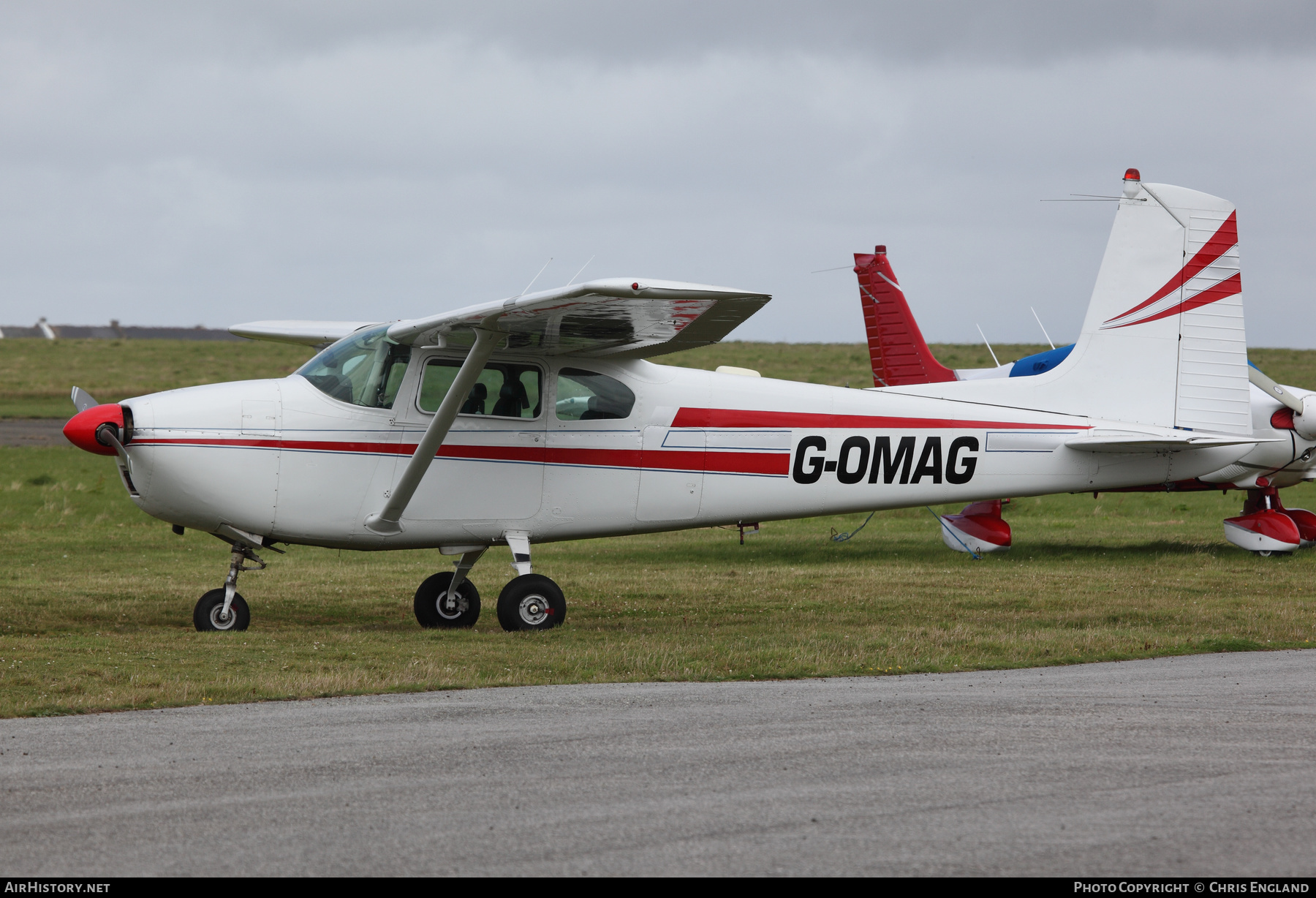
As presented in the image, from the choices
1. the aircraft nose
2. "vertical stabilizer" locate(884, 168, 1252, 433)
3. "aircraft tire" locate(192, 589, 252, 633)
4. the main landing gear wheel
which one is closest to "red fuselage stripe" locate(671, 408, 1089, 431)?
"vertical stabilizer" locate(884, 168, 1252, 433)

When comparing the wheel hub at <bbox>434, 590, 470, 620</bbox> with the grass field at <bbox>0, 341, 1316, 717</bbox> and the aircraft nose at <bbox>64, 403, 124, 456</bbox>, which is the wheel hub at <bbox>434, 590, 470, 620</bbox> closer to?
the grass field at <bbox>0, 341, 1316, 717</bbox>

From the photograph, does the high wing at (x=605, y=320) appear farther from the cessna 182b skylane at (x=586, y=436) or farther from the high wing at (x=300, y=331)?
the high wing at (x=300, y=331)

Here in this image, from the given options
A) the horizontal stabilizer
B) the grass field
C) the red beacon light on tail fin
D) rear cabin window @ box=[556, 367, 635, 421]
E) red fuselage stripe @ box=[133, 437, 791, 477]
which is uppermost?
the red beacon light on tail fin

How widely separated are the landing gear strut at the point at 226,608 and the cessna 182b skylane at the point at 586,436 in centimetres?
2

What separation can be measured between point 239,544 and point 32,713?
12.1ft

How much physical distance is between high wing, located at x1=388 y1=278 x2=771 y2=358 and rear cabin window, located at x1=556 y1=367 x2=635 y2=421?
0.70 ft

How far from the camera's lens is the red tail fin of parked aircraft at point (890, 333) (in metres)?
21.0

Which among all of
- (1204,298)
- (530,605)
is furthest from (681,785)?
(1204,298)

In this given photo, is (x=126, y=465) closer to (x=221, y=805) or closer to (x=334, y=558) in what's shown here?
(x=221, y=805)

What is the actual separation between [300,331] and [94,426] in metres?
3.40

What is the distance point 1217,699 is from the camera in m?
7.46

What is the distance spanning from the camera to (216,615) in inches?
419

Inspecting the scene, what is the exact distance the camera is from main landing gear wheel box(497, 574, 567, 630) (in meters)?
10.9

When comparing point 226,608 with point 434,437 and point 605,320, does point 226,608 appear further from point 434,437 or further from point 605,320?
point 605,320
